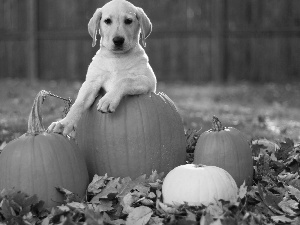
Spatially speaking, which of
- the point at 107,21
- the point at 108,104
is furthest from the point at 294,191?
the point at 107,21

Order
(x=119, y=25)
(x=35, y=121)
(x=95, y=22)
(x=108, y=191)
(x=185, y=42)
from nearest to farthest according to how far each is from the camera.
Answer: (x=108, y=191) < (x=35, y=121) < (x=119, y=25) < (x=95, y=22) < (x=185, y=42)

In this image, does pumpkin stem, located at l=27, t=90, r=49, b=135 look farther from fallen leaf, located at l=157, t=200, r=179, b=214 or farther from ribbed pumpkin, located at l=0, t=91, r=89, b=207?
fallen leaf, located at l=157, t=200, r=179, b=214

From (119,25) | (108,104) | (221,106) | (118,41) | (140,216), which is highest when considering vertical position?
(119,25)

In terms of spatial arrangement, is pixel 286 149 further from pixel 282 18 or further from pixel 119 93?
pixel 282 18

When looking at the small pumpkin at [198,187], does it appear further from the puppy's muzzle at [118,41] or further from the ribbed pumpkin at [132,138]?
the puppy's muzzle at [118,41]

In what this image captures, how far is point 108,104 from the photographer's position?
334 centimetres

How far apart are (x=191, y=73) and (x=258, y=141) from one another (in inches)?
351

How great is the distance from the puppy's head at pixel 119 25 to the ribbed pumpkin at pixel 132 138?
37cm

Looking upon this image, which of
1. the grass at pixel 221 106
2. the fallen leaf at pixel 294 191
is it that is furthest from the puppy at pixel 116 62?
the grass at pixel 221 106

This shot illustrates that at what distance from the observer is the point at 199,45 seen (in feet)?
44.2

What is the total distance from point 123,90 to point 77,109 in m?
0.33

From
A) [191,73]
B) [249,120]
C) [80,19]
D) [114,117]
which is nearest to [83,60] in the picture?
[80,19]

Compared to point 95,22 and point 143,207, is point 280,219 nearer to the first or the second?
point 143,207

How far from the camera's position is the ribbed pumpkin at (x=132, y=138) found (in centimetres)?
347
